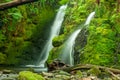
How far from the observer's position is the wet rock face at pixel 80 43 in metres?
15.0

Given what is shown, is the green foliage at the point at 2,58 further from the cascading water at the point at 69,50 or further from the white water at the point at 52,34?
the cascading water at the point at 69,50

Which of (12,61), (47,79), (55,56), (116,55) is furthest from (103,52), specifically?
(12,61)

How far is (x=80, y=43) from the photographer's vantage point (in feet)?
50.6

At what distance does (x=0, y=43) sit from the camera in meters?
20.1

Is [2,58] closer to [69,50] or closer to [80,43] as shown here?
[69,50]

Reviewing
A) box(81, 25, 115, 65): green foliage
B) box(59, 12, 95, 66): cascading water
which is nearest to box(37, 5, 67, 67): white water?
box(59, 12, 95, 66): cascading water

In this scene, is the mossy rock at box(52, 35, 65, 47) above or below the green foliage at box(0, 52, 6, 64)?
above

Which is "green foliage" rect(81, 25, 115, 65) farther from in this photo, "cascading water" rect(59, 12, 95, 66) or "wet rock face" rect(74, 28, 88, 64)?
"cascading water" rect(59, 12, 95, 66)

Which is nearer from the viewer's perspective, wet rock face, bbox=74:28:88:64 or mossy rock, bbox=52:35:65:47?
wet rock face, bbox=74:28:88:64

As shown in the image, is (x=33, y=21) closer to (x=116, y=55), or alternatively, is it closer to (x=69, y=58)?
(x=69, y=58)

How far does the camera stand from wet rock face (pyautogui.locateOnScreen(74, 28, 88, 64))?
49.1 feet

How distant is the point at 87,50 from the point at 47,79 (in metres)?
4.65

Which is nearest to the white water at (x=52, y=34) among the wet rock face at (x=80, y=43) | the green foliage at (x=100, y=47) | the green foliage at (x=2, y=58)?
the green foliage at (x=2, y=58)

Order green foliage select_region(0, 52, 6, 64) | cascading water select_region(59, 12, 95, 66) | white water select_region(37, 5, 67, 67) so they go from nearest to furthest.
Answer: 1. cascading water select_region(59, 12, 95, 66)
2. green foliage select_region(0, 52, 6, 64)
3. white water select_region(37, 5, 67, 67)
